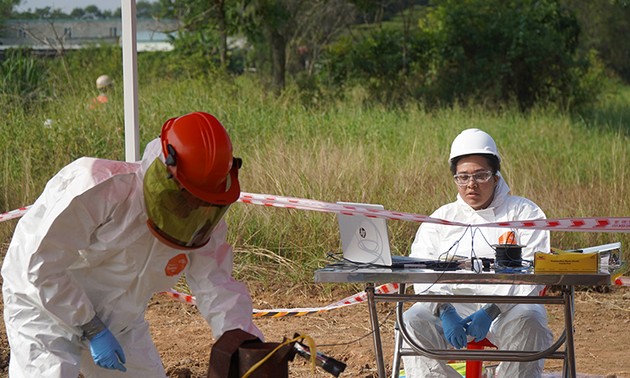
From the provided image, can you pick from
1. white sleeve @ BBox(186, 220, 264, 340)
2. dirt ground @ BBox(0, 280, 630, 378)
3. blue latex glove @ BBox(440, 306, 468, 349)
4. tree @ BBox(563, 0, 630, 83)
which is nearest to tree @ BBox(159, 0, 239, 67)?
dirt ground @ BBox(0, 280, 630, 378)

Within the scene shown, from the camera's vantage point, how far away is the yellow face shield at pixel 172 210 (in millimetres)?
3816

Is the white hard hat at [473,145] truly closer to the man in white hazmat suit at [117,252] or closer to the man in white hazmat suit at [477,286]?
the man in white hazmat suit at [477,286]

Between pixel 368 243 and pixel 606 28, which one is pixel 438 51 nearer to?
pixel 368 243

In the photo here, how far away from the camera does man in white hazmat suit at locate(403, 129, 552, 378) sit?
525cm

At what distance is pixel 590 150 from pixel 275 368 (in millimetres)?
11665

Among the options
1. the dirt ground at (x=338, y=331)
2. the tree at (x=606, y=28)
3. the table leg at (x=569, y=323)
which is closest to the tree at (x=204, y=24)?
the dirt ground at (x=338, y=331)

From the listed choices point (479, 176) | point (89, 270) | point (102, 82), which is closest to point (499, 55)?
point (102, 82)

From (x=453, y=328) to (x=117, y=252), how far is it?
6.16 ft

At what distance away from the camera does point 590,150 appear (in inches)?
561

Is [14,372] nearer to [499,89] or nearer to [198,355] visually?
[198,355]

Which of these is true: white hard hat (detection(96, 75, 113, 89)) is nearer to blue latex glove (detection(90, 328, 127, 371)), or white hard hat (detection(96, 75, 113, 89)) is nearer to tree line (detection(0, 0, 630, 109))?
tree line (detection(0, 0, 630, 109))

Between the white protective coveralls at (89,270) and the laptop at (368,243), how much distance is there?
85 cm

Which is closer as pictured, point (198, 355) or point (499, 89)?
point (198, 355)

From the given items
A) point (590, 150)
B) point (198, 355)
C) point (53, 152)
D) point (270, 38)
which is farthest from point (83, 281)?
point (270, 38)
